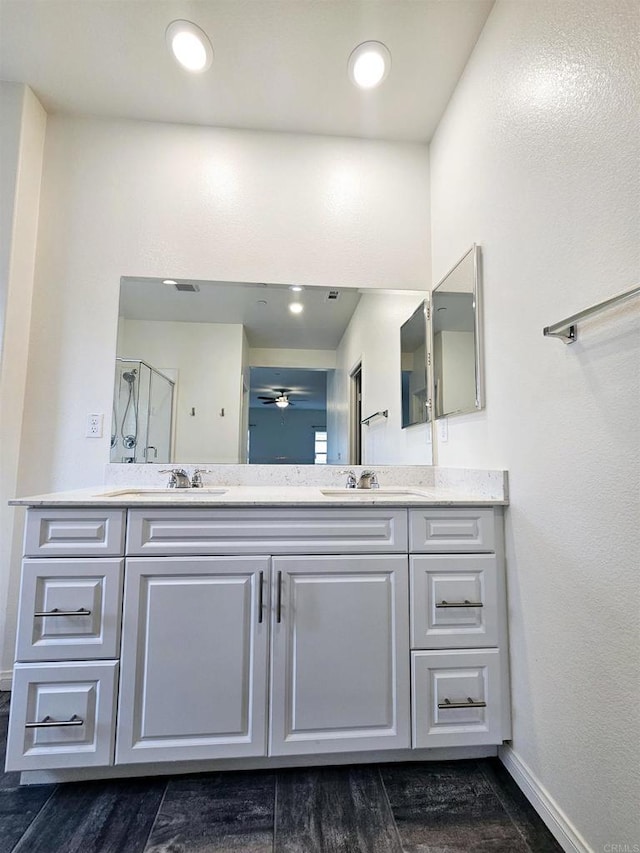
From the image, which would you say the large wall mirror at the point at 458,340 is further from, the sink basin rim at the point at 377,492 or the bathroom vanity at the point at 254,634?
the bathroom vanity at the point at 254,634

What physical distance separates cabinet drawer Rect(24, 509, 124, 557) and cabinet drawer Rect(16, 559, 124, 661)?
0.10ft

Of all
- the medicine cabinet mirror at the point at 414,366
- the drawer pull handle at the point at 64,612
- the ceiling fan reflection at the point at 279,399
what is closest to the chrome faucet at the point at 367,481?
the medicine cabinet mirror at the point at 414,366

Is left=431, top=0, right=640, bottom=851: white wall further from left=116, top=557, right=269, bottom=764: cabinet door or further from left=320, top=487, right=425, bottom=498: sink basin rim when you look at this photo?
left=116, top=557, right=269, bottom=764: cabinet door

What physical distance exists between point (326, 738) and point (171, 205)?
91.6 inches

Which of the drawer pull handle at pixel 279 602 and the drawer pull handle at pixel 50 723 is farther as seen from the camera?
the drawer pull handle at pixel 279 602

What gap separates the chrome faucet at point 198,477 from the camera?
1827 mm

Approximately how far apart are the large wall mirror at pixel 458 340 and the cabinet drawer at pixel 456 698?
2.98ft

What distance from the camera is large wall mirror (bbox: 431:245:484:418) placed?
62.7 inches

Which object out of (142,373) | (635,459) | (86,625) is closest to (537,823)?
(635,459)

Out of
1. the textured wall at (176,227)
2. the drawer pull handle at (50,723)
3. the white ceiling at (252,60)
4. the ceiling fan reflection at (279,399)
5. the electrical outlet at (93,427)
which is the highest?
the white ceiling at (252,60)

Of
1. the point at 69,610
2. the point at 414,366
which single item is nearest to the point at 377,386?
the point at 414,366

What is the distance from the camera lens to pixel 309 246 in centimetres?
203

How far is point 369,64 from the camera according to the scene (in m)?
1.66

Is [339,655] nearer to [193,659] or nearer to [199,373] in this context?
[193,659]
